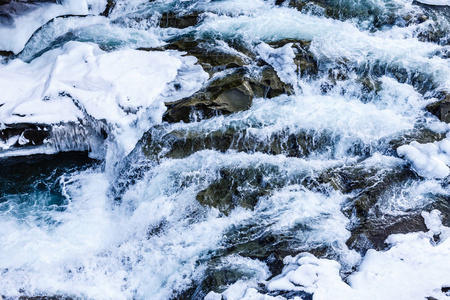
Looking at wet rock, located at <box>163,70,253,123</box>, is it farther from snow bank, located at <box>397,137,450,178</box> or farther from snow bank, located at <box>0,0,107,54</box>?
snow bank, located at <box>0,0,107,54</box>

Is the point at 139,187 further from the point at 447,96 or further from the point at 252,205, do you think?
the point at 447,96

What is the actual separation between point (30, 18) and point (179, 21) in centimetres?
351

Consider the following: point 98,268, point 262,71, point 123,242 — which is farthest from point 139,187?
point 262,71

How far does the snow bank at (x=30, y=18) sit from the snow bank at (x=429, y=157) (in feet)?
26.9

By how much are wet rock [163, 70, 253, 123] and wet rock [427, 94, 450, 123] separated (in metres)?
3.61

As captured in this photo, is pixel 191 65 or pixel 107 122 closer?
pixel 107 122

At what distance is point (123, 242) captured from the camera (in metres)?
5.93

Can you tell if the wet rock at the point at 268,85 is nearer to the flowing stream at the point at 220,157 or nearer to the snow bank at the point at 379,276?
the flowing stream at the point at 220,157

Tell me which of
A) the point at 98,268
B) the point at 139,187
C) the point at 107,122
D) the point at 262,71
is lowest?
the point at 98,268

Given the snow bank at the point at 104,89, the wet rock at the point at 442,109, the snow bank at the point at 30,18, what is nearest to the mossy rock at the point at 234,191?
the snow bank at the point at 104,89

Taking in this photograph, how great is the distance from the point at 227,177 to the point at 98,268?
2399 mm

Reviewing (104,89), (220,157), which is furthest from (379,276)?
(104,89)

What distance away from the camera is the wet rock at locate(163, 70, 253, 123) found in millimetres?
7008

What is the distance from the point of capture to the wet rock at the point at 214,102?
23.0ft
